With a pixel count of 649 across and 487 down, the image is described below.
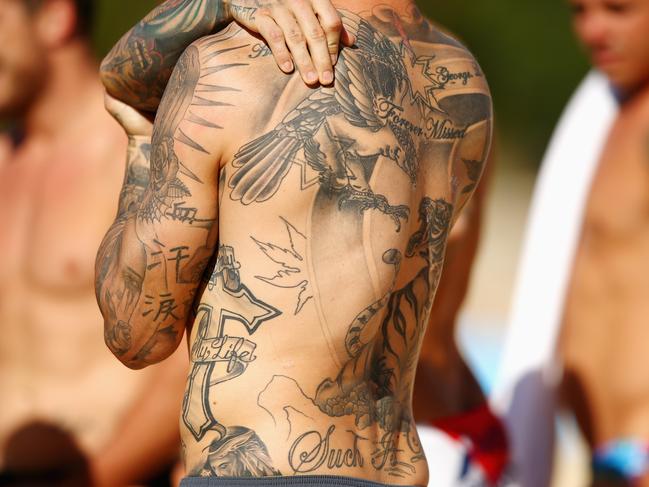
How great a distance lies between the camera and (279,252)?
1938 mm

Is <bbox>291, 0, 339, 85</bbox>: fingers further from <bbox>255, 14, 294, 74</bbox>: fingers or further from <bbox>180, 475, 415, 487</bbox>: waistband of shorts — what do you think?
<bbox>180, 475, 415, 487</bbox>: waistband of shorts

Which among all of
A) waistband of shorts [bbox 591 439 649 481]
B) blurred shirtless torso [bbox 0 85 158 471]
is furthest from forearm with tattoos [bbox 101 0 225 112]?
waistband of shorts [bbox 591 439 649 481]

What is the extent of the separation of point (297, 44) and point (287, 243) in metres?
0.34

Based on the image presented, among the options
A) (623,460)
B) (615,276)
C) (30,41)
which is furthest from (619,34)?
(30,41)

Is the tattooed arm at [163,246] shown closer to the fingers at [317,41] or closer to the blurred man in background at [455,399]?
the fingers at [317,41]

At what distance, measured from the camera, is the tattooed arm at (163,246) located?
1969 mm

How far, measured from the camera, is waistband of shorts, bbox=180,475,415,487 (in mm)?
1893

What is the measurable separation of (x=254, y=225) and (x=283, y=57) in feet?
0.94

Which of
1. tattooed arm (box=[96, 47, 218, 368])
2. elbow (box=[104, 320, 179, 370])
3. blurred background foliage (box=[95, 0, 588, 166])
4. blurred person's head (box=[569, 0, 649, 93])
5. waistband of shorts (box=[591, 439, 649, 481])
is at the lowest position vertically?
blurred background foliage (box=[95, 0, 588, 166])

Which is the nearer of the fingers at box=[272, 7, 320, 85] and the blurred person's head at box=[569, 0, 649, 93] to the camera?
the fingers at box=[272, 7, 320, 85]

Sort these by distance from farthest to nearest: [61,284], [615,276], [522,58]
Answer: [522,58] < [615,276] < [61,284]

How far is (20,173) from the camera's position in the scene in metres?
4.28

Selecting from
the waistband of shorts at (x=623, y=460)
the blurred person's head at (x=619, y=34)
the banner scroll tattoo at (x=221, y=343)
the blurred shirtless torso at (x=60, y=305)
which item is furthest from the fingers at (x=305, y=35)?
the blurred person's head at (x=619, y=34)

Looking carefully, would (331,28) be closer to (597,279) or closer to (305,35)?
(305,35)
